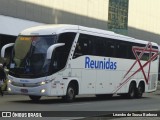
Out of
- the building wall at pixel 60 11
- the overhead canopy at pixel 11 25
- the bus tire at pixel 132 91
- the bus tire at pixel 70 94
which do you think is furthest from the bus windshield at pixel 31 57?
the building wall at pixel 60 11

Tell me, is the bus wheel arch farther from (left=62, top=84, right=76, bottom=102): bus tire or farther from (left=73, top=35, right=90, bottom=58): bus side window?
(left=62, top=84, right=76, bottom=102): bus tire

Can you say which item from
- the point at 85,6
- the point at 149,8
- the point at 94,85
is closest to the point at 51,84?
the point at 94,85

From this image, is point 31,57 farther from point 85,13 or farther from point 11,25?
point 85,13

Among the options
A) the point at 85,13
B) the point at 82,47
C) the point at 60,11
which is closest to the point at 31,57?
the point at 82,47

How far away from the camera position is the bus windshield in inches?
837

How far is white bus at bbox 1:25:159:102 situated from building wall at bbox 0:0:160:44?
41.8 ft

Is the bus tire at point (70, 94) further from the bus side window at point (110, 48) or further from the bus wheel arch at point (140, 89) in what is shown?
the bus wheel arch at point (140, 89)

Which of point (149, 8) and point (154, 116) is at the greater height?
point (149, 8)

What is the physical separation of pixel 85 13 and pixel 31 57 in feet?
85.8

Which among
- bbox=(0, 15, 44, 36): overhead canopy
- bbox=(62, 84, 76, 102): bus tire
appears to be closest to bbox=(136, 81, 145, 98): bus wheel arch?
bbox=(62, 84, 76, 102): bus tire

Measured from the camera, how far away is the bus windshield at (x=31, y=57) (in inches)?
837

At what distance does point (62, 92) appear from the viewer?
71.9ft

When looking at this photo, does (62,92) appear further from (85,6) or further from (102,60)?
(85,6)

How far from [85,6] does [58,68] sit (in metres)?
25.8
